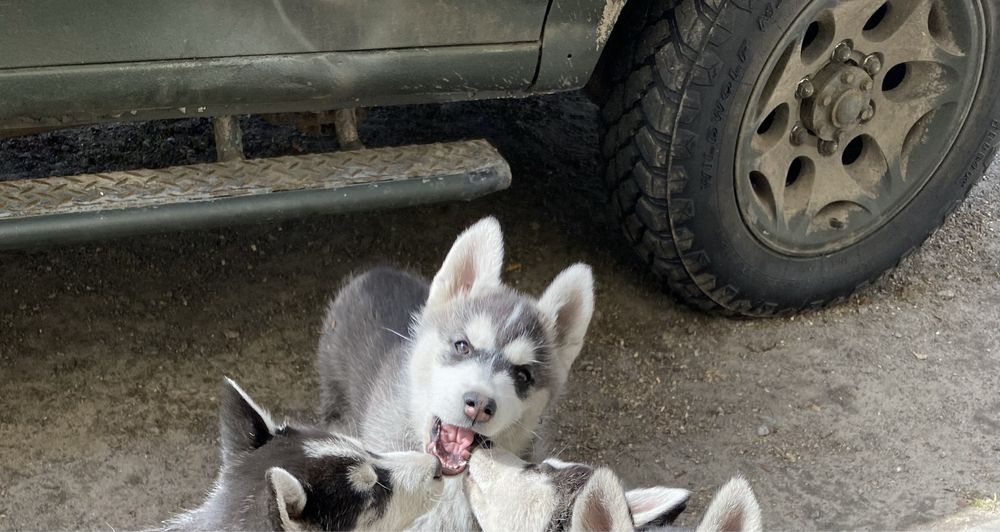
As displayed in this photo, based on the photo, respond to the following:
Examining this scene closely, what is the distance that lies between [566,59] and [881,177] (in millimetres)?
1948

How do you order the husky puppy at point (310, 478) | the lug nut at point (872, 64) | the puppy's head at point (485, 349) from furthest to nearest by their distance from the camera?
the lug nut at point (872, 64), the puppy's head at point (485, 349), the husky puppy at point (310, 478)

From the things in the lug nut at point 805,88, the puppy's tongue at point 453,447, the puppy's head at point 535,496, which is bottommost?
the puppy's tongue at point 453,447

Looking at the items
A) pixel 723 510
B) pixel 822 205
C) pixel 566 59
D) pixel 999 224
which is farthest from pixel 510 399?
pixel 999 224

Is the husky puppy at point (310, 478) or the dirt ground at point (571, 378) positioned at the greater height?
the husky puppy at point (310, 478)

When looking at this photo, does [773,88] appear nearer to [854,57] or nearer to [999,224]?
[854,57]

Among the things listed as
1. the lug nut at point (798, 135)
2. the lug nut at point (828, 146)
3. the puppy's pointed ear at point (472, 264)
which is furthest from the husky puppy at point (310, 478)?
the lug nut at point (828, 146)

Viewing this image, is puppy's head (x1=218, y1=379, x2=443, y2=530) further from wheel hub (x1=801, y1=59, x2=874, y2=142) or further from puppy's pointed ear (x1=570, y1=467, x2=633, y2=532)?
wheel hub (x1=801, y1=59, x2=874, y2=142)

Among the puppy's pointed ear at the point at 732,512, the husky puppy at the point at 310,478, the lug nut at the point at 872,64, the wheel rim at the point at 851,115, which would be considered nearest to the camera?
the puppy's pointed ear at the point at 732,512

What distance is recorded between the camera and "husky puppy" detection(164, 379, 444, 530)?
302 centimetres

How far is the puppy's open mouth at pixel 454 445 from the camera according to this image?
144 inches

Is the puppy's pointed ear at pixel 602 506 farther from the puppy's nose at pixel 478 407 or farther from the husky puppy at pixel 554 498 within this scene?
the puppy's nose at pixel 478 407

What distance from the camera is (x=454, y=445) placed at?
3682 millimetres

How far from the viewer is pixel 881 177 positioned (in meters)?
5.09

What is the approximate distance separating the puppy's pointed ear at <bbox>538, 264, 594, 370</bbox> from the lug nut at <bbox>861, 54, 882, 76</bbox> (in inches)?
68.3
